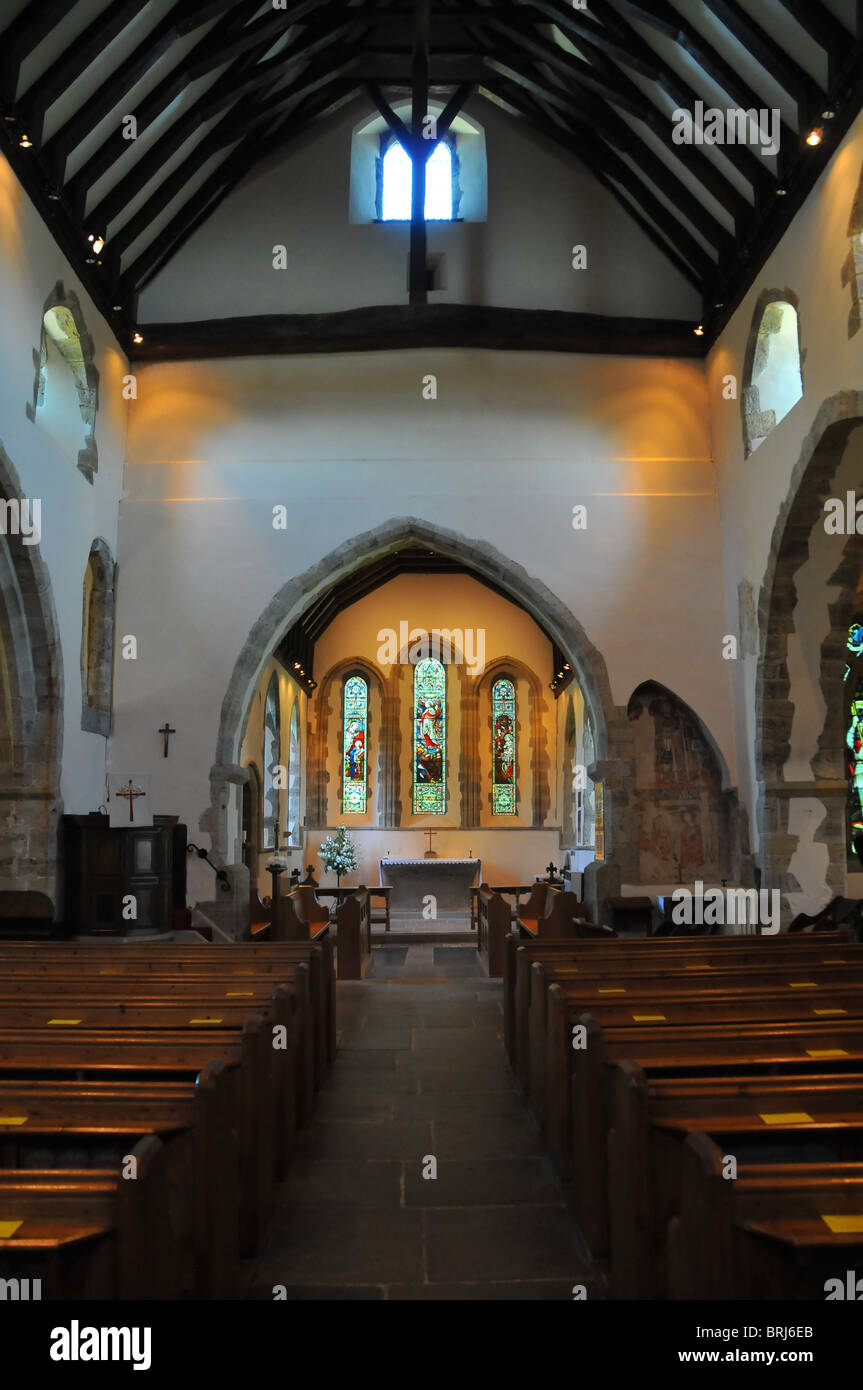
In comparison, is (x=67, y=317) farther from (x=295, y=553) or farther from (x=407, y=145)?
(x=407, y=145)

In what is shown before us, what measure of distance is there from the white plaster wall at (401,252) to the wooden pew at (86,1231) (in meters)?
10.7

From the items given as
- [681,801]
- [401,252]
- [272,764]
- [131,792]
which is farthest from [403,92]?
[272,764]

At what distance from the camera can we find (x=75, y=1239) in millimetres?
1922

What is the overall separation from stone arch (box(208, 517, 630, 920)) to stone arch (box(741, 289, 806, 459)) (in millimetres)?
2563

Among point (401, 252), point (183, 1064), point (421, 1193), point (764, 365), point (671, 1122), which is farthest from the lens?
point (401, 252)

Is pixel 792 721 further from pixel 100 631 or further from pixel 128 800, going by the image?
pixel 100 631

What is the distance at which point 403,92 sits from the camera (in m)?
11.8

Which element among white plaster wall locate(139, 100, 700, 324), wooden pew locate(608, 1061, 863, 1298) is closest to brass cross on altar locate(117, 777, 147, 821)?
white plaster wall locate(139, 100, 700, 324)

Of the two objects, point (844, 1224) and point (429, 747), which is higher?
point (429, 747)

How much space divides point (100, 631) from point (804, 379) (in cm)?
710

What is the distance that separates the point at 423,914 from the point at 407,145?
10.6 metres

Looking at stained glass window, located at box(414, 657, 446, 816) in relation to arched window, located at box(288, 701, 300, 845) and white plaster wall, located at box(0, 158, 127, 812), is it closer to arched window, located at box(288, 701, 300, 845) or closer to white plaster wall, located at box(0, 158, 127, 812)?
arched window, located at box(288, 701, 300, 845)

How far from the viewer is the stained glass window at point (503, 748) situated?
59.7ft

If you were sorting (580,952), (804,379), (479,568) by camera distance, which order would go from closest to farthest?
1. (580,952)
2. (804,379)
3. (479,568)
